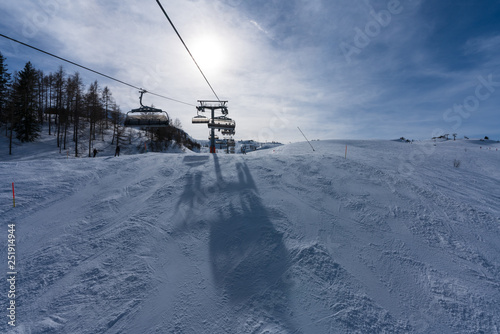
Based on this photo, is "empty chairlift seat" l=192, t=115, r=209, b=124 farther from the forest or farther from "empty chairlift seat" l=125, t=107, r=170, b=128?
the forest

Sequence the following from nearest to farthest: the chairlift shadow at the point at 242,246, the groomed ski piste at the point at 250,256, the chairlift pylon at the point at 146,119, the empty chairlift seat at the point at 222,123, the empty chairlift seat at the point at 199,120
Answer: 1. the groomed ski piste at the point at 250,256
2. the chairlift shadow at the point at 242,246
3. the chairlift pylon at the point at 146,119
4. the empty chairlift seat at the point at 222,123
5. the empty chairlift seat at the point at 199,120

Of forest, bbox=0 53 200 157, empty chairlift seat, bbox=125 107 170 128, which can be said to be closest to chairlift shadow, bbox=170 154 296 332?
empty chairlift seat, bbox=125 107 170 128

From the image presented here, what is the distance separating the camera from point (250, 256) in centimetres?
452

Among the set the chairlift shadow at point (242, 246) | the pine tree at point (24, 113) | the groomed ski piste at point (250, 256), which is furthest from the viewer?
the pine tree at point (24, 113)

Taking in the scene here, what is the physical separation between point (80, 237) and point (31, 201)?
3701mm

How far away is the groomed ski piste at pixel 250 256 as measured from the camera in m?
3.43

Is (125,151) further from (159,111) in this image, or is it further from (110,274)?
(110,274)

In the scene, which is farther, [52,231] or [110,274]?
[52,231]

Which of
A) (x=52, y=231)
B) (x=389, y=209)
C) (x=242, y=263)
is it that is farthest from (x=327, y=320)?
(x=52, y=231)

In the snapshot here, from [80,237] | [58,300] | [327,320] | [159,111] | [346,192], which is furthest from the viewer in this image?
[159,111]

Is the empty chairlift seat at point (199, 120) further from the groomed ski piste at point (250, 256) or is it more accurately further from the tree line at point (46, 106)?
the tree line at point (46, 106)

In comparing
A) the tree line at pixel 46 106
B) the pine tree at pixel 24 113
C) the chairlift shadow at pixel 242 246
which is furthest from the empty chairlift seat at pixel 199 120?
the pine tree at pixel 24 113

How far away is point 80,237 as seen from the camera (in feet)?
17.0

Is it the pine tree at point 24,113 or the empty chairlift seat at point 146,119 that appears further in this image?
the pine tree at point 24,113
